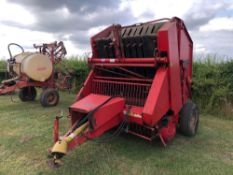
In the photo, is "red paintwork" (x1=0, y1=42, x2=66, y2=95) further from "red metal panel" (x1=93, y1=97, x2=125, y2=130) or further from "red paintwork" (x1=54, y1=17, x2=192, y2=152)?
"red metal panel" (x1=93, y1=97, x2=125, y2=130)

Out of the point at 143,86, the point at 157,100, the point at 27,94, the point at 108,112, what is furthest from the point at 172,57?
the point at 27,94

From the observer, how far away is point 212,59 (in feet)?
22.4

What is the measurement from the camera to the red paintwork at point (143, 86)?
3.48 meters

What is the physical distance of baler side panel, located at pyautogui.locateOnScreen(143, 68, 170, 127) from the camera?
3.35 meters

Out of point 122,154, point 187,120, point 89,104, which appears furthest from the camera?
point 187,120

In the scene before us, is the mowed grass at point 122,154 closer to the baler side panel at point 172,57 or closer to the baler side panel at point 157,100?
the baler side panel at point 157,100

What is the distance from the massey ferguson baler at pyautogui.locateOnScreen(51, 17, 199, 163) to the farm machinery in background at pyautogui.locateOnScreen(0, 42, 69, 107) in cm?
306

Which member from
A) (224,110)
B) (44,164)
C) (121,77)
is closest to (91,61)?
(121,77)

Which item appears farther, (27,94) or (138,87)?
(27,94)

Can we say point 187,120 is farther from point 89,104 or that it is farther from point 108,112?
point 89,104

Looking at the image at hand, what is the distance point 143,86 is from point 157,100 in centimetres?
68

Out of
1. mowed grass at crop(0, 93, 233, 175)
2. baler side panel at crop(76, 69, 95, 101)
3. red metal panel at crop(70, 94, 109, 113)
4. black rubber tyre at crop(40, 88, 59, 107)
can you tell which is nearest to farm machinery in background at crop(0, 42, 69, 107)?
black rubber tyre at crop(40, 88, 59, 107)

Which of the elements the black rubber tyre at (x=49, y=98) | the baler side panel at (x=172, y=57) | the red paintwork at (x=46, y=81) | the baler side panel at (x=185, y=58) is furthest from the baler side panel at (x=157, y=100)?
the red paintwork at (x=46, y=81)

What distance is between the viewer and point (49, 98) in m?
7.32
